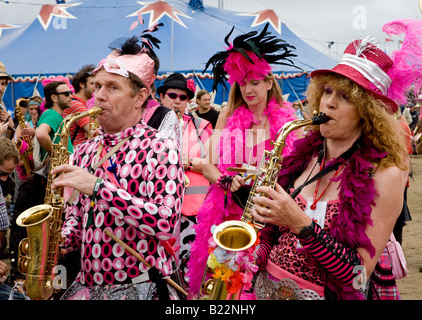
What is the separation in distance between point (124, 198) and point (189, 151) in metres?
2.61

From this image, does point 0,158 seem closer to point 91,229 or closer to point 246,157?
point 246,157

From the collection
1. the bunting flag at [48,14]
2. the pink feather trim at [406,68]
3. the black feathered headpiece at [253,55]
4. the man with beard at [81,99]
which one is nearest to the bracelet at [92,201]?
the pink feather trim at [406,68]

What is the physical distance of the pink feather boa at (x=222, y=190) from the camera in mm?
3433

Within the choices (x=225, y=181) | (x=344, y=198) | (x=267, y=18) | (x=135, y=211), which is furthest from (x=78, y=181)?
(x=267, y=18)

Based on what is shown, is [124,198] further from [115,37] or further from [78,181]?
[115,37]

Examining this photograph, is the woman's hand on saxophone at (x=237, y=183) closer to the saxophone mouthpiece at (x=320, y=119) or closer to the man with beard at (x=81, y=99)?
the saxophone mouthpiece at (x=320, y=119)

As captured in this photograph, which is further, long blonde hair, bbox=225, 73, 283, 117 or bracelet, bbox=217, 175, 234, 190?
long blonde hair, bbox=225, 73, 283, 117

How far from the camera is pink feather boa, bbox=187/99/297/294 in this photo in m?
3.43

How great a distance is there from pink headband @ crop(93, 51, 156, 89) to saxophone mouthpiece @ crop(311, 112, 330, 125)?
0.90 meters

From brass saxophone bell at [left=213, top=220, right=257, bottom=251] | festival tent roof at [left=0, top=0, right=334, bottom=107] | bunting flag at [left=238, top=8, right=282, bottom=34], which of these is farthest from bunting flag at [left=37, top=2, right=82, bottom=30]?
brass saxophone bell at [left=213, top=220, right=257, bottom=251]

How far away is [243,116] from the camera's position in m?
3.88

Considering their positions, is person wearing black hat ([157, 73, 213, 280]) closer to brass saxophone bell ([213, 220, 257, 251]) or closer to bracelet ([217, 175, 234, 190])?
bracelet ([217, 175, 234, 190])

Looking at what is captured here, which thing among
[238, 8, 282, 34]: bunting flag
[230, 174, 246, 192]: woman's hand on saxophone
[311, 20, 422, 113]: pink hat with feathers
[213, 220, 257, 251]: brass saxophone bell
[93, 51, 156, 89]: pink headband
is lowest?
[238, 8, 282, 34]: bunting flag
